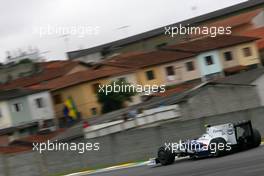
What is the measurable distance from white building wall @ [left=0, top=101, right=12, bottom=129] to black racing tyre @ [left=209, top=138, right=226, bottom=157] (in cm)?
4059

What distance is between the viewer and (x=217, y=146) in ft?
70.6

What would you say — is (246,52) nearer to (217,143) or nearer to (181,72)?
(181,72)

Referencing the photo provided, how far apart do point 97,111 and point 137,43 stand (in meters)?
31.1

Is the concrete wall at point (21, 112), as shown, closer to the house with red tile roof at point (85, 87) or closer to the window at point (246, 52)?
the house with red tile roof at point (85, 87)

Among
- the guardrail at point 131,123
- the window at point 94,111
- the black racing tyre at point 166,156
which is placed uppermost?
the window at point 94,111

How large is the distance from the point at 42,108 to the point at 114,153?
1275 inches

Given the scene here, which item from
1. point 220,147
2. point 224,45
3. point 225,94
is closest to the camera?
point 220,147

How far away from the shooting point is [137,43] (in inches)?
3597

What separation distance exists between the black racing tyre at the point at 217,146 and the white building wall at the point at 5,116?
40591 millimetres

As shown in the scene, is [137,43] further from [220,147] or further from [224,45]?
[220,147]

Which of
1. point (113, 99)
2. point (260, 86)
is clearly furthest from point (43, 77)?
point (260, 86)

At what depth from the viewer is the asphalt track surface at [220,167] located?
53.0 ft

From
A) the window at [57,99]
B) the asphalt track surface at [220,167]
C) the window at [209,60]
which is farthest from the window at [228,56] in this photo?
the asphalt track surface at [220,167]

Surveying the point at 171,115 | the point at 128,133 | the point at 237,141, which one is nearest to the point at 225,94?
the point at 171,115
